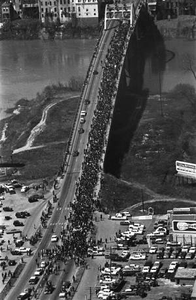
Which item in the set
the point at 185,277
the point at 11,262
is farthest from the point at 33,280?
the point at 185,277

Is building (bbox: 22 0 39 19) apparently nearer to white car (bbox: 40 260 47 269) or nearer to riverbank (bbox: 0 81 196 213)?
riverbank (bbox: 0 81 196 213)

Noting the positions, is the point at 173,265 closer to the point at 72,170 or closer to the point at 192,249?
the point at 192,249

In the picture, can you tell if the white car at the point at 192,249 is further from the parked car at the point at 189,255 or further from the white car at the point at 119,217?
the white car at the point at 119,217

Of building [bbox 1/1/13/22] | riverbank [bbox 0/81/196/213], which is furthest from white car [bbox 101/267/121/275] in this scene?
building [bbox 1/1/13/22]

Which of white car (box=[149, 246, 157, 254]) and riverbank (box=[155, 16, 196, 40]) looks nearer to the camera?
white car (box=[149, 246, 157, 254])

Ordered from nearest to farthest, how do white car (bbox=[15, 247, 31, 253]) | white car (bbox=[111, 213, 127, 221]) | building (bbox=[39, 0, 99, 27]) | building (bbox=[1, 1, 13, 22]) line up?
white car (bbox=[15, 247, 31, 253])
white car (bbox=[111, 213, 127, 221])
building (bbox=[39, 0, 99, 27])
building (bbox=[1, 1, 13, 22])

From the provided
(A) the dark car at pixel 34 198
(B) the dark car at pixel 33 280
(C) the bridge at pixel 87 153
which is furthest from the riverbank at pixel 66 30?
(B) the dark car at pixel 33 280

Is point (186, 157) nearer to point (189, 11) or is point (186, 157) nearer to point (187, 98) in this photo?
point (187, 98)
